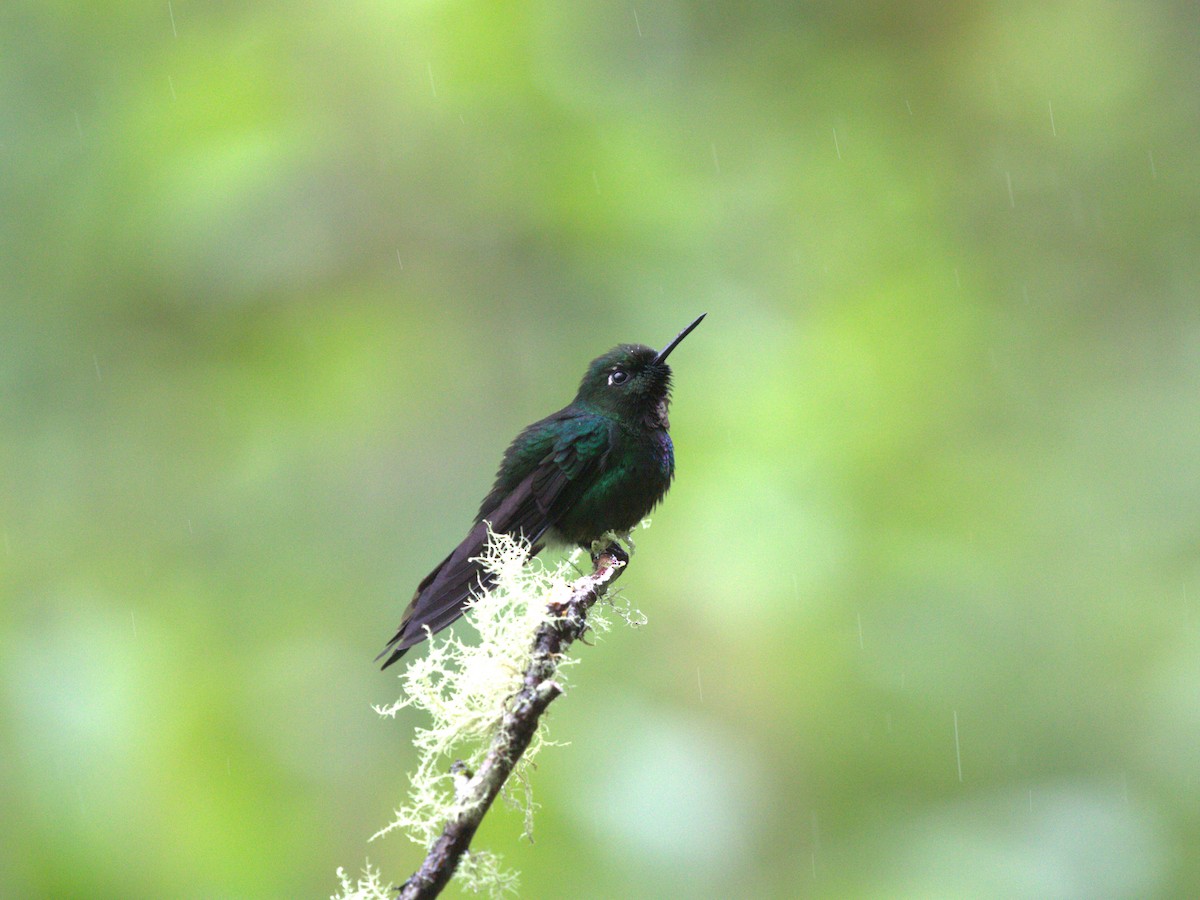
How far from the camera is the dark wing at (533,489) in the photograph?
314 cm

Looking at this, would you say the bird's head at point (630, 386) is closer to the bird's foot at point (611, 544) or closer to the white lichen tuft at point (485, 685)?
the bird's foot at point (611, 544)

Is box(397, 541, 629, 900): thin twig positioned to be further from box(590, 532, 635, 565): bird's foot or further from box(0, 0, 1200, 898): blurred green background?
box(0, 0, 1200, 898): blurred green background

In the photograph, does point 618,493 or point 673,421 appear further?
point 673,421

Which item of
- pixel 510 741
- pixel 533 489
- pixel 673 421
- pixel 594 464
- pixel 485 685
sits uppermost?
pixel 673 421

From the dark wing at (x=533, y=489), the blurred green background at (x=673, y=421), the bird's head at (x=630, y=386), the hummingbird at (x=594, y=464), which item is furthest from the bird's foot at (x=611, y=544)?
the blurred green background at (x=673, y=421)

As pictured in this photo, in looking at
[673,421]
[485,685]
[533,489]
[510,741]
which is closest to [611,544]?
[533,489]

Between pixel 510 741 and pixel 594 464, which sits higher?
pixel 594 464

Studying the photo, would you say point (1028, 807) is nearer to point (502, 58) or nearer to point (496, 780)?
point (496, 780)

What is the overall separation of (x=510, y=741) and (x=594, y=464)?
1.94 m

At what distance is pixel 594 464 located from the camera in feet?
12.0

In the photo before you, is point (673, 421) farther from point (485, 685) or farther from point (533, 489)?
point (485, 685)

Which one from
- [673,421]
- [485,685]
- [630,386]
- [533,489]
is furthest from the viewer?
[673,421]

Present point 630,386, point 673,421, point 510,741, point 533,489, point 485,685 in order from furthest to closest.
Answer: point 673,421 → point 630,386 → point 533,489 → point 485,685 → point 510,741

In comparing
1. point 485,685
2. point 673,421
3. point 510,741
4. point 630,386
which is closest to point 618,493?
point 630,386
